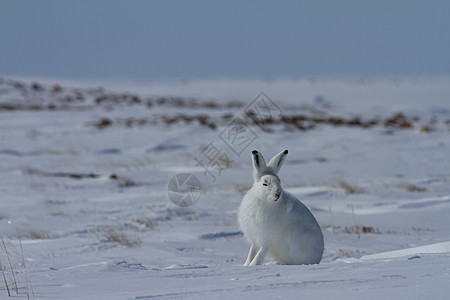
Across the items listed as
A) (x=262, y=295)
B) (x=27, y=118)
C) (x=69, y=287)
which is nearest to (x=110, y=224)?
(x=69, y=287)

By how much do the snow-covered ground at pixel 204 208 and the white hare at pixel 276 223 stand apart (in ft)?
→ 0.91

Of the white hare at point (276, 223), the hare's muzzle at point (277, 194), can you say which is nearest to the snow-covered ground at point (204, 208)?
the white hare at point (276, 223)

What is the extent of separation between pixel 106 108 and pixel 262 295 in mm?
24914

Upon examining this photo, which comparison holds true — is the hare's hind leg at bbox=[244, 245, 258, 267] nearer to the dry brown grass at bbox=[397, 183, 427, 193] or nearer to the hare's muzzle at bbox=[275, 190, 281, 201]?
the hare's muzzle at bbox=[275, 190, 281, 201]

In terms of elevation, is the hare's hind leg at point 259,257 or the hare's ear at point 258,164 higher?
the hare's ear at point 258,164

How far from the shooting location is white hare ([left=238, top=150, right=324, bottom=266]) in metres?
4.91

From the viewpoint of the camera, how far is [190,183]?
1130 cm

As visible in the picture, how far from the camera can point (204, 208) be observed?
9.31 metres

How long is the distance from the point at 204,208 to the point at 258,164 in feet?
14.6

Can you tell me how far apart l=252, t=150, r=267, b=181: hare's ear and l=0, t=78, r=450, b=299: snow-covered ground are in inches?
27.0

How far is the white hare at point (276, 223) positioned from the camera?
491cm

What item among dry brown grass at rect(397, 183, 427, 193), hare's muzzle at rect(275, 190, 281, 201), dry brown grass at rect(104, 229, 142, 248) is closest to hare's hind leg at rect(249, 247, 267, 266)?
hare's muzzle at rect(275, 190, 281, 201)

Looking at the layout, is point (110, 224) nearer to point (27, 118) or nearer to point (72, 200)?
point (72, 200)

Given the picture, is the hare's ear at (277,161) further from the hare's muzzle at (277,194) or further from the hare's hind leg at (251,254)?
the hare's hind leg at (251,254)
